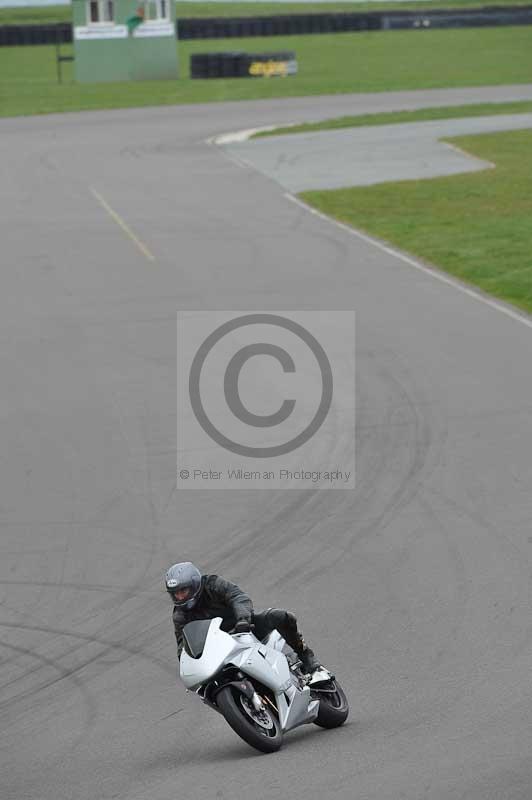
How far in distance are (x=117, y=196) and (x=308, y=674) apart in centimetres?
2545

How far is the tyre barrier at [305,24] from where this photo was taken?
7944 cm

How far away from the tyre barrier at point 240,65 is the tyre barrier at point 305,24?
1706 centimetres

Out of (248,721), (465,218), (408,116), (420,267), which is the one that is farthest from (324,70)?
(248,721)

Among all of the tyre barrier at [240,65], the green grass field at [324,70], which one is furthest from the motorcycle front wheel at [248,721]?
the tyre barrier at [240,65]

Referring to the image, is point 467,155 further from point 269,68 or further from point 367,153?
point 269,68

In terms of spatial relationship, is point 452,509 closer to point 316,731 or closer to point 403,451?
point 403,451

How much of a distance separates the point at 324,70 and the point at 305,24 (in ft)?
63.7

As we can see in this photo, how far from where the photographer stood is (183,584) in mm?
8398

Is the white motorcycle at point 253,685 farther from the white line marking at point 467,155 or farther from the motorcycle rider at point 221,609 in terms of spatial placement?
the white line marking at point 467,155

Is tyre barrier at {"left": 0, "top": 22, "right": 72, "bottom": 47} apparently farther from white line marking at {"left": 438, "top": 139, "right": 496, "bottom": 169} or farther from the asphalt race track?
the asphalt race track

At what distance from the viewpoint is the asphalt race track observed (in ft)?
26.8

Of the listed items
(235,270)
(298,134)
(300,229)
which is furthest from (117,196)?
(298,134)

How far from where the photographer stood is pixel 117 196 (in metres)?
33.0

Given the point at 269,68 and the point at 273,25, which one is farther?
the point at 273,25
